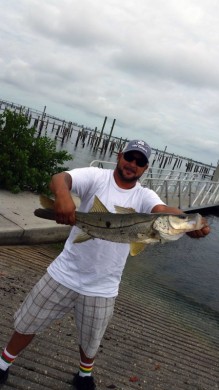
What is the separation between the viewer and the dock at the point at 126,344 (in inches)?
142

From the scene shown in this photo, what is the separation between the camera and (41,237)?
7.55 m

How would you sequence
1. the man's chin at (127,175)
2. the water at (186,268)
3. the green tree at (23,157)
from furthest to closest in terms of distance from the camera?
the green tree at (23,157) < the water at (186,268) < the man's chin at (127,175)

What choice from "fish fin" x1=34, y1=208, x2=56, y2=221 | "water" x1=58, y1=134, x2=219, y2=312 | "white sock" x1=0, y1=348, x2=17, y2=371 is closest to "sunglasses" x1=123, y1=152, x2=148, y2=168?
"fish fin" x1=34, y1=208, x2=56, y2=221

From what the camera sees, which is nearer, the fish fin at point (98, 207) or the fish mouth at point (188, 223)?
the fish mouth at point (188, 223)

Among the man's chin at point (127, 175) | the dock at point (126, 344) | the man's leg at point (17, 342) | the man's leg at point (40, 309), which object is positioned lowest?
the dock at point (126, 344)

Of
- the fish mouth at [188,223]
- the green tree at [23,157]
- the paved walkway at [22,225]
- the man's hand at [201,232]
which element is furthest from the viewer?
the green tree at [23,157]

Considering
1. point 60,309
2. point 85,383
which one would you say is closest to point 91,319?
point 60,309

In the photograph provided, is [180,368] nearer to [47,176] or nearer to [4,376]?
[4,376]

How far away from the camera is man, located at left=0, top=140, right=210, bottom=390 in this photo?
2.90 metres

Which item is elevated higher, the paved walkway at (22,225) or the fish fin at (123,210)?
the fish fin at (123,210)

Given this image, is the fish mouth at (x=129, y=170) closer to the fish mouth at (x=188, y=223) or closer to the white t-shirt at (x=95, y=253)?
the white t-shirt at (x=95, y=253)

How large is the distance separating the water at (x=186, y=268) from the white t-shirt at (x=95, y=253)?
19.0 ft

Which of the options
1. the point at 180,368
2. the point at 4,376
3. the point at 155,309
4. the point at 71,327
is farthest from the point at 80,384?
the point at 155,309

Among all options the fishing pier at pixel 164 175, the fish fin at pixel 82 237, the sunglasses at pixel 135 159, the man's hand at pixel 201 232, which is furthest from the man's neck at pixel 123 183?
the fishing pier at pixel 164 175
